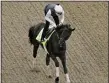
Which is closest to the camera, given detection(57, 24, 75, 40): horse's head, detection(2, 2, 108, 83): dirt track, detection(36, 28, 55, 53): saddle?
detection(57, 24, 75, 40): horse's head

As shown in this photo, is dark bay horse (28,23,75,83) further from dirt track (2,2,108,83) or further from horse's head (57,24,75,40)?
dirt track (2,2,108,83)

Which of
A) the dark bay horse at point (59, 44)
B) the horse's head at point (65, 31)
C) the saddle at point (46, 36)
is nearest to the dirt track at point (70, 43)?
Answer: the dark bay horse at point (59, 44)

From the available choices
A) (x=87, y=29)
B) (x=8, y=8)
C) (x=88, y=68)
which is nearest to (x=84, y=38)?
(x=87, y=29)

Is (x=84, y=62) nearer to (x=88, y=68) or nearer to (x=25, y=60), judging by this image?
(x=88, y=68)

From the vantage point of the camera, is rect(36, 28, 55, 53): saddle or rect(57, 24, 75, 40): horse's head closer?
rect(57, 24, 75, 40): horse's head

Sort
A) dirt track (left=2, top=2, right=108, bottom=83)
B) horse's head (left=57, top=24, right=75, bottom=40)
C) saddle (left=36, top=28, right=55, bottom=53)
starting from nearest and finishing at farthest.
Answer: horse's head (left=57, top=24, right=75, bottom=40) → saddle (left=36, top=28, right=55, bottom=53) → dirt track (left=2, top=2, right=108, bottom=83)

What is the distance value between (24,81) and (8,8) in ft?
11.9

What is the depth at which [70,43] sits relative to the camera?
14.0m

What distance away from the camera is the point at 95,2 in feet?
50.9

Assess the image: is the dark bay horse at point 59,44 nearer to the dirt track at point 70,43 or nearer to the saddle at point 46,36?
the saddle at point 46,36

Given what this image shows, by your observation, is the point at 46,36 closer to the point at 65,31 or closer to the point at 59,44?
the point at 59,44

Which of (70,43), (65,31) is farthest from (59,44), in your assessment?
(70,43)

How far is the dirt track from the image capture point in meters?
12.6

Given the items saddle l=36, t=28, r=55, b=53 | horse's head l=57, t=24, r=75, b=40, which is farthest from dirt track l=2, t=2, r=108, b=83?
horse's head l=57, t=24, r=75, b=40
